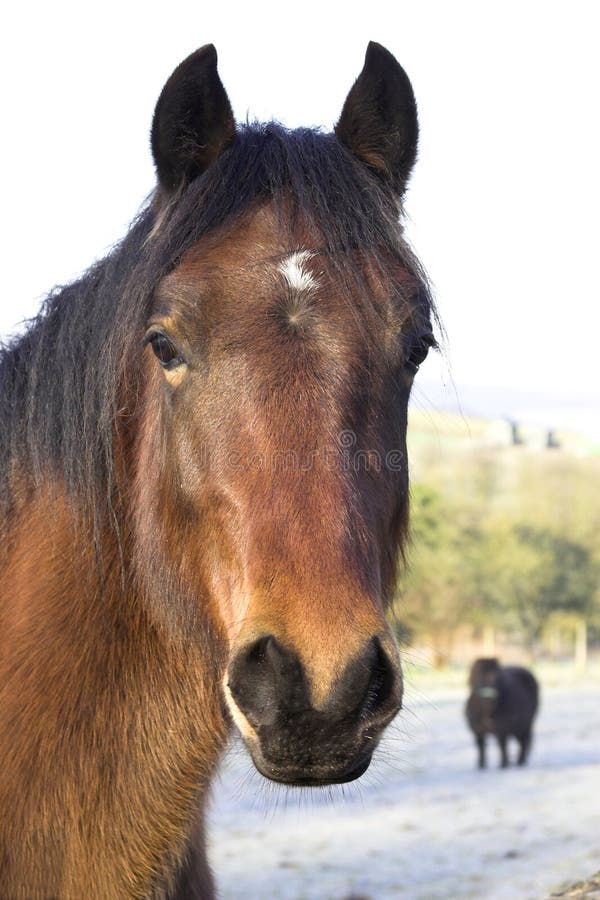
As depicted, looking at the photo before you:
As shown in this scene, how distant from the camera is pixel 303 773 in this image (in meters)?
2.54

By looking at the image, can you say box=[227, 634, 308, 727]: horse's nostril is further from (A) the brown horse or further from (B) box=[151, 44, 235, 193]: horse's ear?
(B) box=[151, 44, 235, 193]: horse's ear

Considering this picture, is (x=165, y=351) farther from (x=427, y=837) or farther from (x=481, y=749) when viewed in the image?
(x=481, y=749)

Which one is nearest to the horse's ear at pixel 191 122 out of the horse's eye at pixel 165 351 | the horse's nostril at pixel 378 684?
the horse's eye at pixel 165 351

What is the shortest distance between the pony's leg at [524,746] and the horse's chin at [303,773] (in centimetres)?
1886

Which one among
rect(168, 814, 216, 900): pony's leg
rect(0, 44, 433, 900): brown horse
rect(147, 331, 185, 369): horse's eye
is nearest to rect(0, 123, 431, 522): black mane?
rect(0, 44, 433, 900): brown horse

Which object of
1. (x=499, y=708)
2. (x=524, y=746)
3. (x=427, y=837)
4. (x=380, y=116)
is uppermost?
(x=380, y=116)

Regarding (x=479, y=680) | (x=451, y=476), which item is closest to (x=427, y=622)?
(x=479, y=680)

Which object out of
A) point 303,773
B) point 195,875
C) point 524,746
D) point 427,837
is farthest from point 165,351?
point 524,746

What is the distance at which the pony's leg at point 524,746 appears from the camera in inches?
792

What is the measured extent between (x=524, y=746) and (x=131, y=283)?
18988 mm

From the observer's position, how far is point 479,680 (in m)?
20.7

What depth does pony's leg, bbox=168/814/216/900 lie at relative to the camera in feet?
11.7

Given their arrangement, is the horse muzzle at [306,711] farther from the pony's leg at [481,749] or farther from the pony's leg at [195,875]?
the pony's leg at [481,749]

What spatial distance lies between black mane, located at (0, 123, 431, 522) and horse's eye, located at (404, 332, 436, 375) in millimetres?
159
